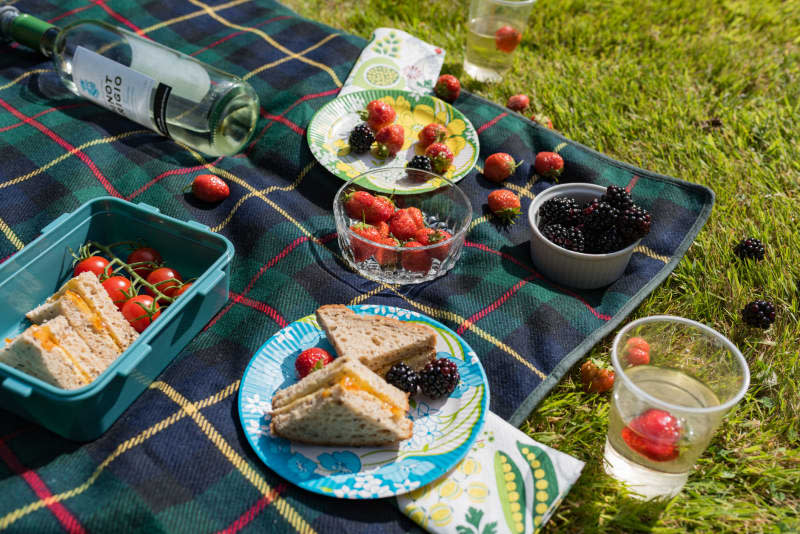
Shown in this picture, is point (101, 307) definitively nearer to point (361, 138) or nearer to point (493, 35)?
point (361, 138)

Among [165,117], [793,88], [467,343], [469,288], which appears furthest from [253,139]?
[793,88]

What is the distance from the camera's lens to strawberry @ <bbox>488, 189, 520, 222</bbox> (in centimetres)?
215

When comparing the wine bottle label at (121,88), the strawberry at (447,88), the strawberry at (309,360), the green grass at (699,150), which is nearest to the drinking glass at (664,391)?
the green grass at (699,150)

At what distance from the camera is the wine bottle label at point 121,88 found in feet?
6.95

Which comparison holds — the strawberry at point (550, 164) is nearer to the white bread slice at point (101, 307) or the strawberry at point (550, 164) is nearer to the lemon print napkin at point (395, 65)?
Result: the lemon print napkin at point (395, 65)

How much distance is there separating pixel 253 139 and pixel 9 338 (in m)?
1.16

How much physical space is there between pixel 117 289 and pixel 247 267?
0.43 meters

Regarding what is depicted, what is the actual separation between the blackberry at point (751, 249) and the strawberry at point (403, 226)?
1.17 m

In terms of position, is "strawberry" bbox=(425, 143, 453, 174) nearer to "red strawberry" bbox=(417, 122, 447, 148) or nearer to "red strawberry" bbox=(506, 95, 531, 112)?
"red strawberry" bbox=(417, 122, 447, 148)

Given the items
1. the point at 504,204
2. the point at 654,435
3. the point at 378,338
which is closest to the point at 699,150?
the point at 504,204

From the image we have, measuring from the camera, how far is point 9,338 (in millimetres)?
1557

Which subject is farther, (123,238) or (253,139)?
(253,139)

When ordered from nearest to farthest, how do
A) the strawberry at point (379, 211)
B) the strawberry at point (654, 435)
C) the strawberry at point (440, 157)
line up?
1. the strawberry at point (654, 435)
2. the strawberry at point (379, 211)
3. the strawberry at point (440, 157)

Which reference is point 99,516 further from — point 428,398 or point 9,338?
point 428,398
